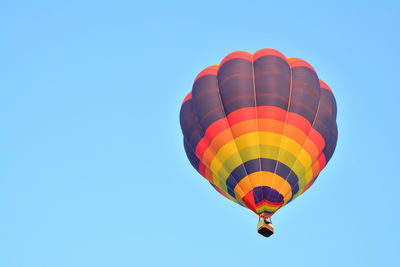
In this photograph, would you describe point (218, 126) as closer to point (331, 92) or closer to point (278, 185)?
point (278, 185)

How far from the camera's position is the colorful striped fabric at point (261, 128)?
21.1 meters

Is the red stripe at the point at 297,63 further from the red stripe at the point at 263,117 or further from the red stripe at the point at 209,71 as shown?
the red stripe at the point at 209,71

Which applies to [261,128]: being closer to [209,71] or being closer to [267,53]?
[267,53]

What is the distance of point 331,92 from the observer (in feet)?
76.9

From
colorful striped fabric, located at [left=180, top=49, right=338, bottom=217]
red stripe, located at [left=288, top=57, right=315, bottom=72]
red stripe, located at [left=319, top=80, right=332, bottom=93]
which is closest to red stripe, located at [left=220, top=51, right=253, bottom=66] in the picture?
colorful striped fabric, located at [left=180, top=49, right=338, bottom=217]

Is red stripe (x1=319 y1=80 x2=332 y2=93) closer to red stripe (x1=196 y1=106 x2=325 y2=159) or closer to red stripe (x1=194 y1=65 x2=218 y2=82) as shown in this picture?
red stripe (x1=196 y1=106 x2=325 y2=159)

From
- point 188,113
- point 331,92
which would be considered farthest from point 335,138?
point 188,113

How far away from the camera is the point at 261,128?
21422 millimetres

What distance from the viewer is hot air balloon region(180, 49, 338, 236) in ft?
69.3

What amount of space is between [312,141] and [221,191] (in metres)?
3.27

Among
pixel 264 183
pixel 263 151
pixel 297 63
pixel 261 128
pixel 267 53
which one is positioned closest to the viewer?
pixel 264 183

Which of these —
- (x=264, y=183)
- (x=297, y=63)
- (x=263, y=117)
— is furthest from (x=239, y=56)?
(x=264, y=183)

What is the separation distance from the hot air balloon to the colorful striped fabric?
0.03 meters

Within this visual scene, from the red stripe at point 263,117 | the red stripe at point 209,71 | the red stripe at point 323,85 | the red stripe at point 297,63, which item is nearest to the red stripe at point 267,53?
the red stripe at point 297,63
